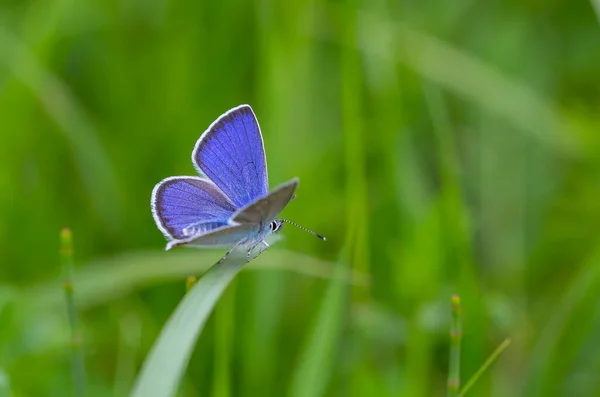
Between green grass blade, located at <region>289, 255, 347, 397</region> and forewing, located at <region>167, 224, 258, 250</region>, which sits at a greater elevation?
forewing, located at <region>167, 224, 258, 250</region>

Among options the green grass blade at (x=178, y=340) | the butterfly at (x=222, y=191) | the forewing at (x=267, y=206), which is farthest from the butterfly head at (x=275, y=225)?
the green grass blade at (x=178, y=340)

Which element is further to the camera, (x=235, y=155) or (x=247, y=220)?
(x=235, y=155)

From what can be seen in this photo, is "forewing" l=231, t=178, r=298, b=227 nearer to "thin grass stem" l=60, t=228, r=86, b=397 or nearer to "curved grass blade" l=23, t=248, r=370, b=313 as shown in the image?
"thin grass stem" l=60, t=228, r=86, b=397

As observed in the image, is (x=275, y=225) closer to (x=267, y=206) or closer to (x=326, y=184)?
(x=267, y=206)

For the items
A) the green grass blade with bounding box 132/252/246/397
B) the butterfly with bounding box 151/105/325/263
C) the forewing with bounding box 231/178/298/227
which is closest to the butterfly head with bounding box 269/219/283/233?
the butterfly with bounding box 151/105/325/263

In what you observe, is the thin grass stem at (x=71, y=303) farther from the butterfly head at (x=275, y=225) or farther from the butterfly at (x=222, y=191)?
the butterfly head at (x=275, y=225)

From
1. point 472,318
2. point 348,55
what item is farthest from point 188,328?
point 348,55

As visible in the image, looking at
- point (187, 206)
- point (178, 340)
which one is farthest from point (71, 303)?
point (178, 340)
